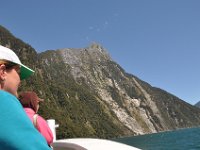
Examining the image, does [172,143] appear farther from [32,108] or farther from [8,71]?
[8,71]

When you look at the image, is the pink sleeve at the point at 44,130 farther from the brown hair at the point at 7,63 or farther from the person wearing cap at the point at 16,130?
the person wearing cap at the point at 16,130

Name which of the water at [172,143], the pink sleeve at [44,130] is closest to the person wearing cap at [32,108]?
the pink sleeve at [44,130]

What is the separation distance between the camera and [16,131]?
1.36 metres

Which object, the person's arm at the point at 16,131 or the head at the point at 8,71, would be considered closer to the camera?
the person's arm at the point at 16,131

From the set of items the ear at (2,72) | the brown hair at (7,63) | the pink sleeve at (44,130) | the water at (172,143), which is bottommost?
the ear at (2,72)

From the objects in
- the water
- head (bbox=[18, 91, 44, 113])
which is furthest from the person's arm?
the water

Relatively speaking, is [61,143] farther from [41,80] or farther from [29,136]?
[41,80]

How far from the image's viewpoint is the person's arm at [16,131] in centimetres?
136

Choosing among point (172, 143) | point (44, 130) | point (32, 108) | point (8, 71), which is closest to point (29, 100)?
point (32, 108)

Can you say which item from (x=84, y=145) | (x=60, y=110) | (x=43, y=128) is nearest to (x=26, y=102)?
(x=43, y=128)

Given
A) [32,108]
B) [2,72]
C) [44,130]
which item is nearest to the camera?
[2,72]

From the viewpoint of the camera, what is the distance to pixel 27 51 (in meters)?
195

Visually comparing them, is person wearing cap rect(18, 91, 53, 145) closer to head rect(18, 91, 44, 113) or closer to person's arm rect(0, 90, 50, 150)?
head rect(18, 91, 44, 113)

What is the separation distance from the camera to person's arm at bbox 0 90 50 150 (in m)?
1.36
